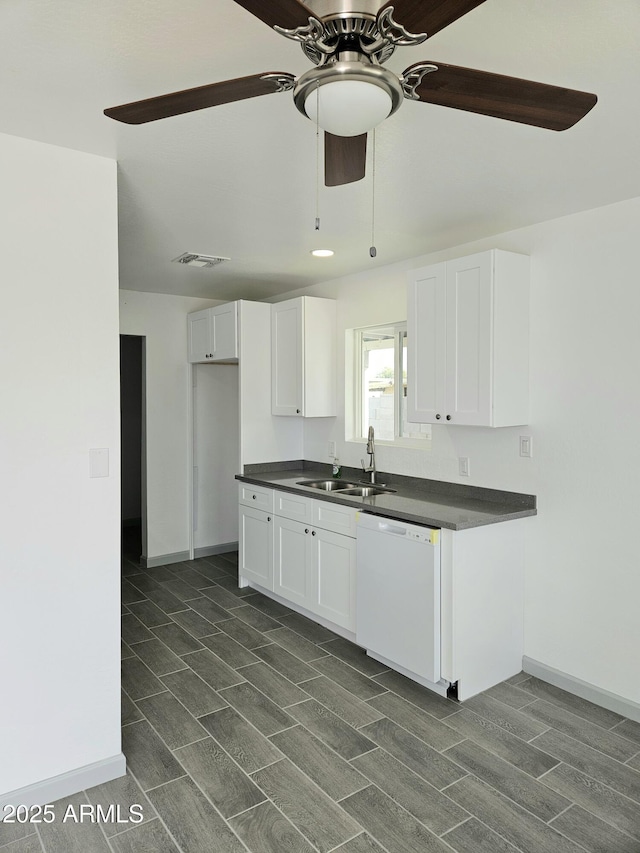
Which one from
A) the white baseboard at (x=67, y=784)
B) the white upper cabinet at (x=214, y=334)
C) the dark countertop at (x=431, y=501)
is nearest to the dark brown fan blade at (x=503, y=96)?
the dark countertop at (x=431, y=501)

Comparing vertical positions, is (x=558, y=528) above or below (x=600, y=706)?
above

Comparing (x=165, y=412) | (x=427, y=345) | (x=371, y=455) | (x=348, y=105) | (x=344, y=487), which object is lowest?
(x=344, y=487)

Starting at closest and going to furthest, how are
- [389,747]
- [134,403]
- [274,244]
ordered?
[389,747] → [274,244] → [134,403]

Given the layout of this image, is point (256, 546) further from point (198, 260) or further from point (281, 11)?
point (281, 11)

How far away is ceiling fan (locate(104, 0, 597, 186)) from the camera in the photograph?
3.41 ft

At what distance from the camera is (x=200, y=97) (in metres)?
1.30

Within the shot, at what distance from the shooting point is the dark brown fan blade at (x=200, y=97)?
1.22 m

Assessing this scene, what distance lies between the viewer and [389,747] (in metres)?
2.59

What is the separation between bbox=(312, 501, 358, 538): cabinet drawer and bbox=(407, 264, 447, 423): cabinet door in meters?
0.71

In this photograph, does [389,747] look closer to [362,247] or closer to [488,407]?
[488,407]

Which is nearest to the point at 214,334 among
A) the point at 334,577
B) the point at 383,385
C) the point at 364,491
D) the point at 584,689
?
the point at 383,385

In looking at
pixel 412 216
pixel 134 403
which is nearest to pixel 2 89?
pixel 412 216

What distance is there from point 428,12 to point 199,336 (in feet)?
14.6

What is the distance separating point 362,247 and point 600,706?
9.54ft
